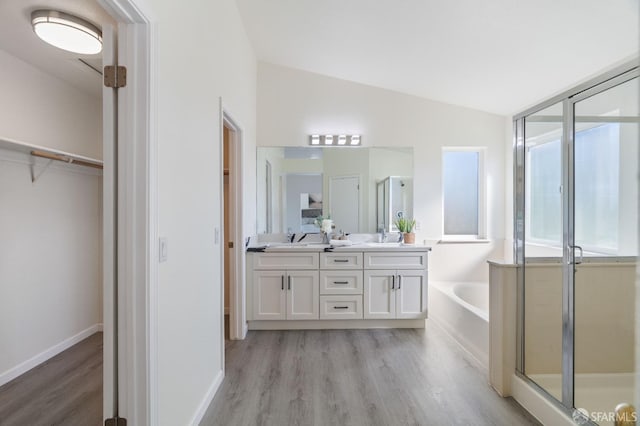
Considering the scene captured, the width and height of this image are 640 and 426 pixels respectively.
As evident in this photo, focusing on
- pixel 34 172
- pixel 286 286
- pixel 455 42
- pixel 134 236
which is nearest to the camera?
pixel 134 236

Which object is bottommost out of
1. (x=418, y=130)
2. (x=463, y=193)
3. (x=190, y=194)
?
(x=190, y=194)

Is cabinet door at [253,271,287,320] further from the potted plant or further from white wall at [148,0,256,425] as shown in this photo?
the potted plant

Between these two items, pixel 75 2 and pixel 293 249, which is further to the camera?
pixel 293 249

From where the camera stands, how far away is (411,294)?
10.3ft

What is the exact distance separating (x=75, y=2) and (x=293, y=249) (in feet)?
7.73

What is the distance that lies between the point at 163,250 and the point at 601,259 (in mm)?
2361

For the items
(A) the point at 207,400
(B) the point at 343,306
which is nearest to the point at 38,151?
(A) the point at 207,400

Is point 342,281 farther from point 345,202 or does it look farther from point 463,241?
point 463,241

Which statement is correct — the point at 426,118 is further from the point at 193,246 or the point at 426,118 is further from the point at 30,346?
the point at 30,346

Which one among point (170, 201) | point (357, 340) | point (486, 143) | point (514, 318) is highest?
point (486, 143)

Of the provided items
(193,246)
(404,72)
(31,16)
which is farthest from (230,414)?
(404,72)

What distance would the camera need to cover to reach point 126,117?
1228mm

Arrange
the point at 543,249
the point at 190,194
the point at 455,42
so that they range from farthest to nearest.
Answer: the point at 455,42 → the point at 543,249 → the point at 190,194

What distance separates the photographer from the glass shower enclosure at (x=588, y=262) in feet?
5.28
